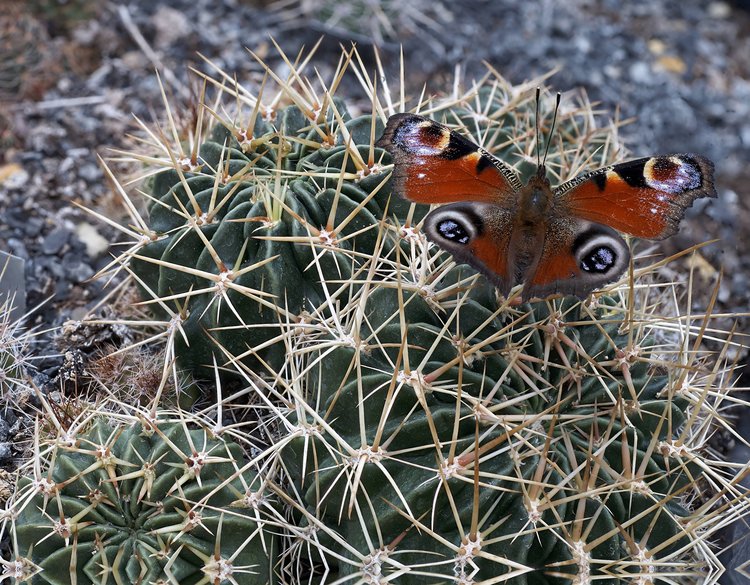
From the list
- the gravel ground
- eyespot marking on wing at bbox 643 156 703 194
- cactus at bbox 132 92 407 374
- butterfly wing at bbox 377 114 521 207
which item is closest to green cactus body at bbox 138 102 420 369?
cactus at bbox 132 92 407 374

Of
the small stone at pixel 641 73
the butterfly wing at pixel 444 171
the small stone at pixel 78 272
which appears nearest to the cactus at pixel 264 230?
the butterfly wing at pixel 444 171

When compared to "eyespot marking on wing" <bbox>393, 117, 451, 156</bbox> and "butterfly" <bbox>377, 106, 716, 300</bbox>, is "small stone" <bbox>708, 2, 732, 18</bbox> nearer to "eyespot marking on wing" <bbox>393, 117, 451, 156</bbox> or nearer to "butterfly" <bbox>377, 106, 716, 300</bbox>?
"butterfly" <bbox>377, 106, 716, 300</bbox>

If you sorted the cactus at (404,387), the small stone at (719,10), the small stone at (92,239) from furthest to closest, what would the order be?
the small stone at (719,10)
the small stone at (92,239)
the cactus at (404,387)

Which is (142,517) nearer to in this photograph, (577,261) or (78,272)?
(577,261)

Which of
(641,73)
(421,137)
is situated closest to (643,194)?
(421,137)

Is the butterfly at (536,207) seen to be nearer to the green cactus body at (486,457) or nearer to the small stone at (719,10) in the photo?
the green cactus body at (486,457)

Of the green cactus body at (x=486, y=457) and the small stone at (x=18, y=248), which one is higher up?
the green cactus body at (x=486, y=457)

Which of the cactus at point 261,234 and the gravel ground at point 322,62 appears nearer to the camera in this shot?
the cactus at point 261,234
